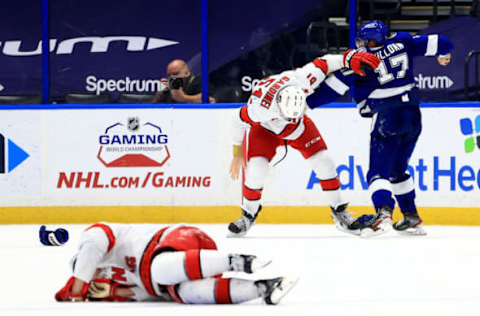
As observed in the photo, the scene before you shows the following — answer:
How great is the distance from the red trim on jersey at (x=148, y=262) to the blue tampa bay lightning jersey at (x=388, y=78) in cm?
329

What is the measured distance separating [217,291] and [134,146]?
4670mm

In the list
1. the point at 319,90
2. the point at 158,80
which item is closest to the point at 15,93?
the point at 158,80

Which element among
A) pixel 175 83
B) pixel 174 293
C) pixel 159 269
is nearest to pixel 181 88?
pixel 175 83

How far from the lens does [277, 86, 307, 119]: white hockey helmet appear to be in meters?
5.88

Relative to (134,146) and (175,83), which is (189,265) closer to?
(134,146)

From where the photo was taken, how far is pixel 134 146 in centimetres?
783

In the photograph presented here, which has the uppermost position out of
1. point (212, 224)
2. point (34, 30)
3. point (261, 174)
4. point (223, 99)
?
point (34, 30)

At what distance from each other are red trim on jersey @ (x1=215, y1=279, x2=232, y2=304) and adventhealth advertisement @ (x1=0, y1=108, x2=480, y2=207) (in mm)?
4486

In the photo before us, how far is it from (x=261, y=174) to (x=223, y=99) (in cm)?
194

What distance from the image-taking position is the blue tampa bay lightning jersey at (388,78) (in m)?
6.41

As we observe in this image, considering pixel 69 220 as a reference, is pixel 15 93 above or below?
above

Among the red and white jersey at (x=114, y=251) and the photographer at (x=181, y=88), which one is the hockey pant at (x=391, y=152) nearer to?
the photographer at (x=181, y=88)

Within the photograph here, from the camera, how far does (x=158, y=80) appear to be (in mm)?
8281

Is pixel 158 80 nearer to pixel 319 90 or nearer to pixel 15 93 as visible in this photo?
pixel 15 93
